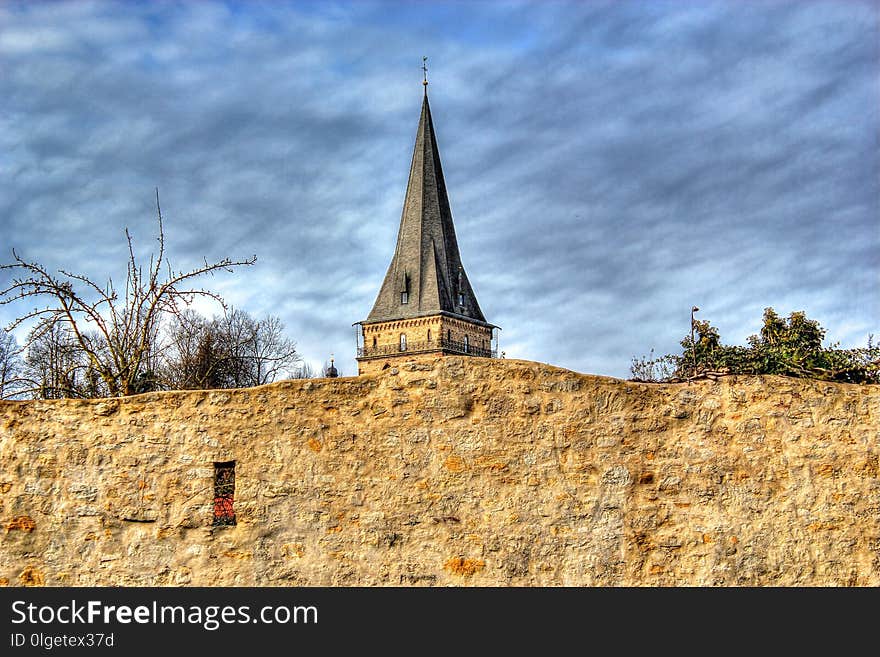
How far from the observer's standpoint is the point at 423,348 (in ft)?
222

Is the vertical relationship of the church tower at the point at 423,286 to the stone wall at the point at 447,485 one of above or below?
above

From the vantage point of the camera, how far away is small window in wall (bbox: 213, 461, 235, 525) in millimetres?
5277

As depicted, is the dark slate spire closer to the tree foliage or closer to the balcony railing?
the balcony railing

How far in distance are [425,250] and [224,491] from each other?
62.8 meters

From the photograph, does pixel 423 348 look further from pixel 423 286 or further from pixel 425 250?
pixel 425 250

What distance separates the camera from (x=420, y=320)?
68625 mm

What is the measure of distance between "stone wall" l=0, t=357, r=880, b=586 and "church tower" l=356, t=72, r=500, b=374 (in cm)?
6040

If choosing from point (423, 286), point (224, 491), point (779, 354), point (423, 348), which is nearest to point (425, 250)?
point (423, 286)

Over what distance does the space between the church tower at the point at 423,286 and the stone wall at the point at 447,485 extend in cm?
6040

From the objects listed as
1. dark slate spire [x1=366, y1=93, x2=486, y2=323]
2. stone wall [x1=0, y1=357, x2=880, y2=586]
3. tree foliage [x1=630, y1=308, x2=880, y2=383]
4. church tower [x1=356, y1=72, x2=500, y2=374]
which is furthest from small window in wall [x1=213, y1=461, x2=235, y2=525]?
dark slate spire [x1=366, y1=93, x2=486, y2=323]

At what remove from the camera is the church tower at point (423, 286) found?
67.0m

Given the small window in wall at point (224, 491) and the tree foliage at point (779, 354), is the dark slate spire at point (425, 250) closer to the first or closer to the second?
the tree foliage at point (779, 354)

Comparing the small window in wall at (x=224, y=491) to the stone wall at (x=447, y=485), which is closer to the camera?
the stone wall at (x=447, y=485)

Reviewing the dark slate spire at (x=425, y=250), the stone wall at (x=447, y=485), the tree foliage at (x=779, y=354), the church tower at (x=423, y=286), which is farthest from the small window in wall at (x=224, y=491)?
the dark slate spire at (x=425, y=250)
